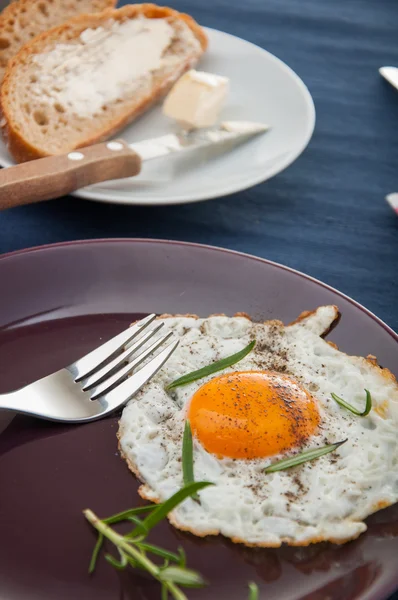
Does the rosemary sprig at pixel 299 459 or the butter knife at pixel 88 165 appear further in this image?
the butter knife at pixel 88 165

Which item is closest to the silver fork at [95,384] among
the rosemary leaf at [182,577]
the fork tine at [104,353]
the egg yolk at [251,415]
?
the fork tine at [104,353]

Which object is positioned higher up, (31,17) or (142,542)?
(31,17)

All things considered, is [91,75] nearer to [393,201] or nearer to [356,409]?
[393,201]

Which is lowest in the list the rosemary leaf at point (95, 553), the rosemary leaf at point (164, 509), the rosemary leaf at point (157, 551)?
the rosemary leaf at point (95, 553)

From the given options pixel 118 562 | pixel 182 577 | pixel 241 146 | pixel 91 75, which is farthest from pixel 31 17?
pixel 182 577

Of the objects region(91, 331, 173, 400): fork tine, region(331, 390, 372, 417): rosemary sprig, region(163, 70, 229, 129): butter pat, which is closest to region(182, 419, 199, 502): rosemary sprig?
region(91, 331, 173, 400): fork tine

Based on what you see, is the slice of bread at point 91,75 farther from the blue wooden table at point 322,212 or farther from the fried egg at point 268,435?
the fried egg at point 268,435

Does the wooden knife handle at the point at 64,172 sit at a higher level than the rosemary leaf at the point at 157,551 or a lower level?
higher


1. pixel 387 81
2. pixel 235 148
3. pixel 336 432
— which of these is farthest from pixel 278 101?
pixel 336 432
